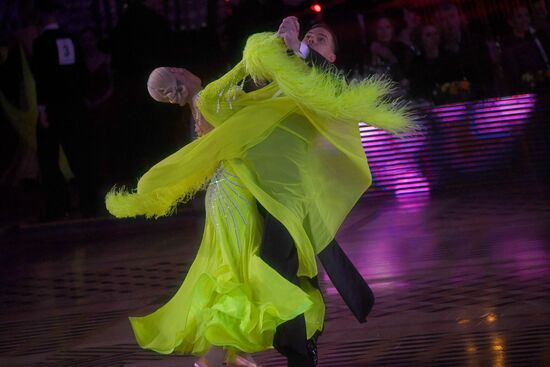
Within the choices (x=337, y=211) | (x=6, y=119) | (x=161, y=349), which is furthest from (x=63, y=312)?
(x=6, y=119)

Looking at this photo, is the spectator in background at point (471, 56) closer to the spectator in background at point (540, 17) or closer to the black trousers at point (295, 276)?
the spectator in background at point (540, 17)

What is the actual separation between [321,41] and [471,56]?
6897mm

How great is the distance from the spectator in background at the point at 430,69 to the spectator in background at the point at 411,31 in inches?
3.1

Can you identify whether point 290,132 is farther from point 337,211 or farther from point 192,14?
point 192,14

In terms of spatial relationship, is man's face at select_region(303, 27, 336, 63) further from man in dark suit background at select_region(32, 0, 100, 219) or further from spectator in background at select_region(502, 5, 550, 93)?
man in dark suit background at select_region(32, 0, 100, 219)

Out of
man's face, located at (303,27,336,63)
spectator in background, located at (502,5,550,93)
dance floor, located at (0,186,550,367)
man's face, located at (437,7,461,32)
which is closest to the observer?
man's face, located at (303,27,336,63)

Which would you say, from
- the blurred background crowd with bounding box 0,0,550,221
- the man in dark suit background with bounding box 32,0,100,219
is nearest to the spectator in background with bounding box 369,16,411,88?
the blurred background crowd with bounding box 0,0,550,221

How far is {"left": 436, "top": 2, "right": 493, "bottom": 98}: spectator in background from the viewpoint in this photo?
11.2 m

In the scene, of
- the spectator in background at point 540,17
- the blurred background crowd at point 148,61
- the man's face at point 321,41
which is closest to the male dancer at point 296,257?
the man's face at point 321,41

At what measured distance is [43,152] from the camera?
38.3 feet

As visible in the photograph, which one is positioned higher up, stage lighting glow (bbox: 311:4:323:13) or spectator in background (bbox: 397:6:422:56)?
stage lighting glow (bbox: 311:4:323:13)

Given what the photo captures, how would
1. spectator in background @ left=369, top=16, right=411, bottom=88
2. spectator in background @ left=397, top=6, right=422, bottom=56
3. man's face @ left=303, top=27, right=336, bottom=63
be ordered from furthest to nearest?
spectator in background @ left=397, top=6, right=422, bottom=56 < spectator in background @ left=369, top=16, right=411, bottom=88 < man's face @ left=303, top=27, right=336, bottom=63

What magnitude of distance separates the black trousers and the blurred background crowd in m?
6.12

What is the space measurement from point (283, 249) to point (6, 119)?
32.4 ft
